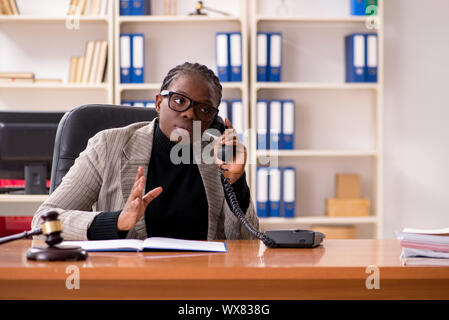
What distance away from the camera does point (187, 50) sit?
12.5 ft

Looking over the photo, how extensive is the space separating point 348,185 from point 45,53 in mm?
2226

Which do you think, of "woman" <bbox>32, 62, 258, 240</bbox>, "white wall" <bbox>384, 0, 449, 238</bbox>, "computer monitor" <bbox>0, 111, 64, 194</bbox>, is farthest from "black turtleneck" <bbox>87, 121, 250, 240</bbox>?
"white wall" <bbox>384, 0, 449, 238</bbox>

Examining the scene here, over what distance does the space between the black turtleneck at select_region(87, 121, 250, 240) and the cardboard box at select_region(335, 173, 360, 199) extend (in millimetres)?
2265

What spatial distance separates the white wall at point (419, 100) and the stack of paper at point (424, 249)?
2.82m

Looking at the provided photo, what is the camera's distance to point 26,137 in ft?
7.91

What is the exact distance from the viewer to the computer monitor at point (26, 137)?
2.40m

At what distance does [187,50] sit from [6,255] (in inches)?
112

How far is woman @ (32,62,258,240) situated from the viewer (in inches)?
59.9

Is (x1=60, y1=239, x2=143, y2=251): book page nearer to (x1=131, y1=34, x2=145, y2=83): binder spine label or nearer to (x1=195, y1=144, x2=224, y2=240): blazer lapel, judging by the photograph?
(x1=195, y1=144, x2=224, y2=240): blazer lapel

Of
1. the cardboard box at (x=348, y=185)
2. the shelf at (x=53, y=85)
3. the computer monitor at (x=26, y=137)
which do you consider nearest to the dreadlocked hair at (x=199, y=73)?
the computer monitor at (x=26, y=137)

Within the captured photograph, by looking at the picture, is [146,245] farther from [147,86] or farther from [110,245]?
[147,86]

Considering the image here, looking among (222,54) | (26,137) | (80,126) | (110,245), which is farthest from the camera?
(222,54)

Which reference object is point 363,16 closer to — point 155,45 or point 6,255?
point 155,45

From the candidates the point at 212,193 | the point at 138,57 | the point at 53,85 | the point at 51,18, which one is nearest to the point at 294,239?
the point at 212,193
